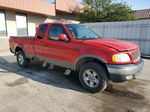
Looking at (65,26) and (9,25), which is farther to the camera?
(9,25)

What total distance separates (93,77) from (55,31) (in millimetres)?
2111

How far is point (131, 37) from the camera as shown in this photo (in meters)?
10.6

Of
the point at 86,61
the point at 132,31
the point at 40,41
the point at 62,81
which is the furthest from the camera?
the point at 132,31

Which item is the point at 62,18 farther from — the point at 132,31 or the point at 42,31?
the point at 42,31

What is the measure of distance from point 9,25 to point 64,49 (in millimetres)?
11871

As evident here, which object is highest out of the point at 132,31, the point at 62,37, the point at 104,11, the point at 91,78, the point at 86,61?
the point at 104,11

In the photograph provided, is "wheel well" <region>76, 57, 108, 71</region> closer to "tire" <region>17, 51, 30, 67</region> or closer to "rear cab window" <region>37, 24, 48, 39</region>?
"rear cab window" <region>37, 24, 48, 39</region>

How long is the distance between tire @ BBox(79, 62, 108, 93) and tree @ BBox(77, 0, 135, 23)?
57.5 feet

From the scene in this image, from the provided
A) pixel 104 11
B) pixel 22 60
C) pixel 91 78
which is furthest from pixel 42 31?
pixel 104 11

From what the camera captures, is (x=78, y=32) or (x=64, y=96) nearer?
(x=64, y=96)

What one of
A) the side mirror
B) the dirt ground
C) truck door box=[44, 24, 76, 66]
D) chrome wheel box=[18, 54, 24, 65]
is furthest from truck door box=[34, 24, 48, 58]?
chrome wheel box=[18, 54, 24, 65]

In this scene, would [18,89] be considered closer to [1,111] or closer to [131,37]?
[1,111]

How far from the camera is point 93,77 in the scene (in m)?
3.63

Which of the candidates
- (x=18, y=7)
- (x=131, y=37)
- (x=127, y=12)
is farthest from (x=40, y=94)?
(x=127, y=12)
